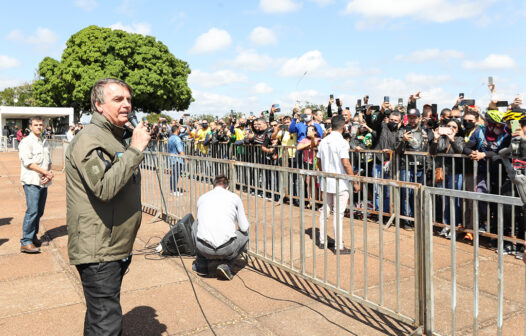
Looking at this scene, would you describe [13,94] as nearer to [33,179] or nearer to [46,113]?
[46,113]

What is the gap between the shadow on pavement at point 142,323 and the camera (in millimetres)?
3906

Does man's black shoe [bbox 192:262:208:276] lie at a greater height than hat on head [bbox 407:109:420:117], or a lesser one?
lesser

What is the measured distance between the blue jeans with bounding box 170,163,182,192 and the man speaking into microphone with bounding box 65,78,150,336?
15.4ft

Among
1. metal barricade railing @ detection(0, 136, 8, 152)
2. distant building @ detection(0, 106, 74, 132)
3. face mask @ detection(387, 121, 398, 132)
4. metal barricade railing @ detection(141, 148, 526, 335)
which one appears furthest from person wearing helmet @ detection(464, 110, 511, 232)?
metal barricade railing @ detection(0, 136, 8, 152)

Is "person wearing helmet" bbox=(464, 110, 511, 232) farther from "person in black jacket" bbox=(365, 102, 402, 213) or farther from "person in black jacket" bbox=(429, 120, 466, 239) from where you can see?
"person in black jacket" bbox=(365, 102, 402, 213)

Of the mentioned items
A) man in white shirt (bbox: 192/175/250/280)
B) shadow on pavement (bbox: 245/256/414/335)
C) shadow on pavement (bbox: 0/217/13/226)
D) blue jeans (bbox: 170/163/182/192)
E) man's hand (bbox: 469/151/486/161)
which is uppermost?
man's hand (bbox: 469/151/486/161)

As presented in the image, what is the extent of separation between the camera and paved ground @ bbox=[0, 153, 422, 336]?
3.96 m

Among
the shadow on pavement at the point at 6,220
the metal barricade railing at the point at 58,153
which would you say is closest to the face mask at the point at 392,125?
the shadow on pavement at the point at 6,220

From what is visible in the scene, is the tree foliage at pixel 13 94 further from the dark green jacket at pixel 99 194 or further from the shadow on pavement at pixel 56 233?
the dark green jacket at pixel 99 194

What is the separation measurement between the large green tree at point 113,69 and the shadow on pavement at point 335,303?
123 ft

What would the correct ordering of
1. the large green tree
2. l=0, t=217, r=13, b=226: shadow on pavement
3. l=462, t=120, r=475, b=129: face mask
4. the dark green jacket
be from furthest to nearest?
the large green tree → l=0, t=217, r=13, b=226: shadow on pavement → l=462, t=120, r=475, b=129: face mask → the dark green jacket

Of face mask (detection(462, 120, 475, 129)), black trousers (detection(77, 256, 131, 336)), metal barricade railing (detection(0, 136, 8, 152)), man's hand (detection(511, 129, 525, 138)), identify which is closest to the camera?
man's hand (detection(511, 129, 525, 138))

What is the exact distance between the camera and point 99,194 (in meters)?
2.52

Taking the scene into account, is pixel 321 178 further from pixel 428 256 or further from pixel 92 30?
pixel 92 30
